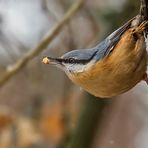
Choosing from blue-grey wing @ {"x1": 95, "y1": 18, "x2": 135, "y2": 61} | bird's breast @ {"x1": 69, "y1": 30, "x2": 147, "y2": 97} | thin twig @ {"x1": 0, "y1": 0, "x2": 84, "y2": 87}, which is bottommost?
bird's breast @ {"x1": 69, "y1": 30, "x2": 147, "y2": 97}

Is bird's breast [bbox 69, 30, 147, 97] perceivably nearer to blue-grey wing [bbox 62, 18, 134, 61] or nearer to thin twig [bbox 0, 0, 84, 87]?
blue-grey wing [bbox 62, 18, 134, 61]

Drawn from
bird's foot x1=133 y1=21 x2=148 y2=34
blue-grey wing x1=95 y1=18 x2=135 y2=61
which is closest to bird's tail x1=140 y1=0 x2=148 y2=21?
bird's foot x1=133 y1=21 x2=148 y2=34

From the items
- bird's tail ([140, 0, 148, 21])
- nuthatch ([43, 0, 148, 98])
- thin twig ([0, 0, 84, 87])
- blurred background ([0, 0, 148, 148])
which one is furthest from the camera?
blurred background ([0, 0, 148, 148])

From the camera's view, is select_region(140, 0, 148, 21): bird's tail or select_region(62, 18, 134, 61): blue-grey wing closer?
select_region(140, 0, 148, 21): bird's tail

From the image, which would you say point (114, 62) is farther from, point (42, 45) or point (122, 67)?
point (42, 45)

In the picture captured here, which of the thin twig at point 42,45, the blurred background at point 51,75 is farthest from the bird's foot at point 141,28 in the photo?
the blurred background at point 51,75

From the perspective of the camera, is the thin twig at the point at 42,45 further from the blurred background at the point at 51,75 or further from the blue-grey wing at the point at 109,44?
the blue-grey wing at the point at 109,44
